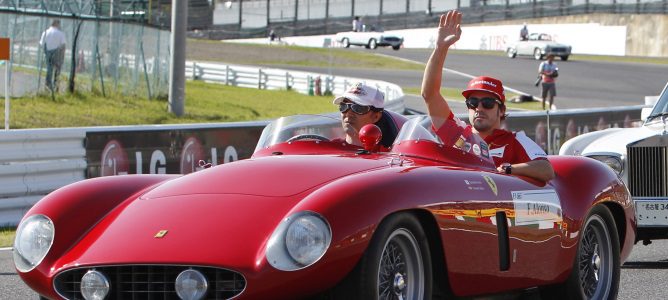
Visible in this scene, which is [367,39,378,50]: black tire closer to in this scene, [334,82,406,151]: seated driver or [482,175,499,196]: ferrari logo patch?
[334,82,406,151]: seated driver

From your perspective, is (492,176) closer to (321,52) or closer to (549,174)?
(549,174)

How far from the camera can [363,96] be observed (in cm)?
802

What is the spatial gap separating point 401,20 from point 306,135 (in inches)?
3021

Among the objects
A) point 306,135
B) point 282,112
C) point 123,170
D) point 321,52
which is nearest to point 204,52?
point 321,52

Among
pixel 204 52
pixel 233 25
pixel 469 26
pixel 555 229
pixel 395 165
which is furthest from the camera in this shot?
pixel 233 25

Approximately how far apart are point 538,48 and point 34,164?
52175mm

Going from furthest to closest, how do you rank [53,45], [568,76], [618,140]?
[568,76], [53,45], [618,140]

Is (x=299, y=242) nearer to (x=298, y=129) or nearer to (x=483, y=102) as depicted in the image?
(x=298, y=129)

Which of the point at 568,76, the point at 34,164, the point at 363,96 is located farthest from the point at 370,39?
the point at 363,96

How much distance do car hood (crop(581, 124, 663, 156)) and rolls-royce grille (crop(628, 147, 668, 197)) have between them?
6.4 inches

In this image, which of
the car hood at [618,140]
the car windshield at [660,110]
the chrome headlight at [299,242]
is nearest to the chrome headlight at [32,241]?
the chrome headlight at [299,242]

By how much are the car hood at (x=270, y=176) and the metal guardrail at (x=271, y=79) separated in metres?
34.3

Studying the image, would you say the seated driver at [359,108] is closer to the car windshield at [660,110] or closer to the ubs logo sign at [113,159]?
the car windshield at [660,110]

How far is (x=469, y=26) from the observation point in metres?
79.9
